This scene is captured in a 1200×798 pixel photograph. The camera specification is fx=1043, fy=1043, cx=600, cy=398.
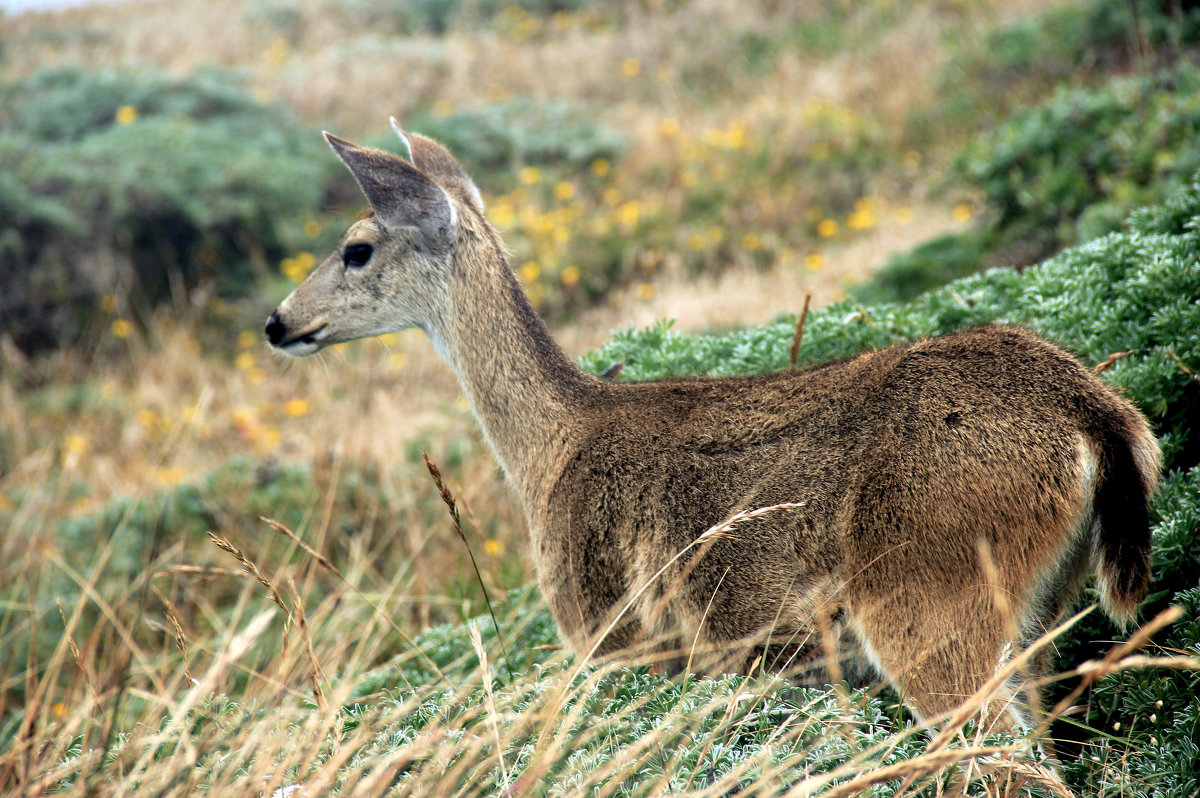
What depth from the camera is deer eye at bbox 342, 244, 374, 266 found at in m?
4.09

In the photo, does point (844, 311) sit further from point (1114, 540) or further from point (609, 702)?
point (609, 702)

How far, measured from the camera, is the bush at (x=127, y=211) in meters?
10.3

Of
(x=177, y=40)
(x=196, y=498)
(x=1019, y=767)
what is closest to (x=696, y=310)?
(x=196, y=498)

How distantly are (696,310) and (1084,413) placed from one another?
614 cm

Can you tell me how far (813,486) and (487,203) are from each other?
1026 centimetres

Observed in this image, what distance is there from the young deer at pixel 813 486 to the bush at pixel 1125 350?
37cm

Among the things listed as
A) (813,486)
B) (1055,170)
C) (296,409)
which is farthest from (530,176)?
(813,486)

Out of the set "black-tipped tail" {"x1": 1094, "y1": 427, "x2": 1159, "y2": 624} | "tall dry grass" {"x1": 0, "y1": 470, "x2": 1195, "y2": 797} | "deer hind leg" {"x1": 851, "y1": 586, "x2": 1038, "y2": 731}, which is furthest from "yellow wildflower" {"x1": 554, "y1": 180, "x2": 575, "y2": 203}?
"black-tipped tail" {"x1": 1094, "y1": 427, "x2": 1159, "y2": 624}

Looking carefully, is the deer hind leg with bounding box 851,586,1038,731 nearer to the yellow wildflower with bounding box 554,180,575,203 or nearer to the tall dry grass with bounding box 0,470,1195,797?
the tall dry grass with bounding box 0,470,1195,797

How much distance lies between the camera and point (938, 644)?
2.73 metres

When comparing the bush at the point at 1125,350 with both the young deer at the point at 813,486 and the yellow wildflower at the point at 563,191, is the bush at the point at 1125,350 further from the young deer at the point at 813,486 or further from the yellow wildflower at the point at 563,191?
the yellow wildflower at the point at 563,191

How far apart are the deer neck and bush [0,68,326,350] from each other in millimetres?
7721

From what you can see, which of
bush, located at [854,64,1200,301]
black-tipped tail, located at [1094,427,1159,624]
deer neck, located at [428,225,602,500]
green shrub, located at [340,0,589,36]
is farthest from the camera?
green shrub, located at [340,0,589,36]

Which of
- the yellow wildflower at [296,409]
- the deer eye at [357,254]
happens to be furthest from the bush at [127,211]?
the deer eye at [357,254]
